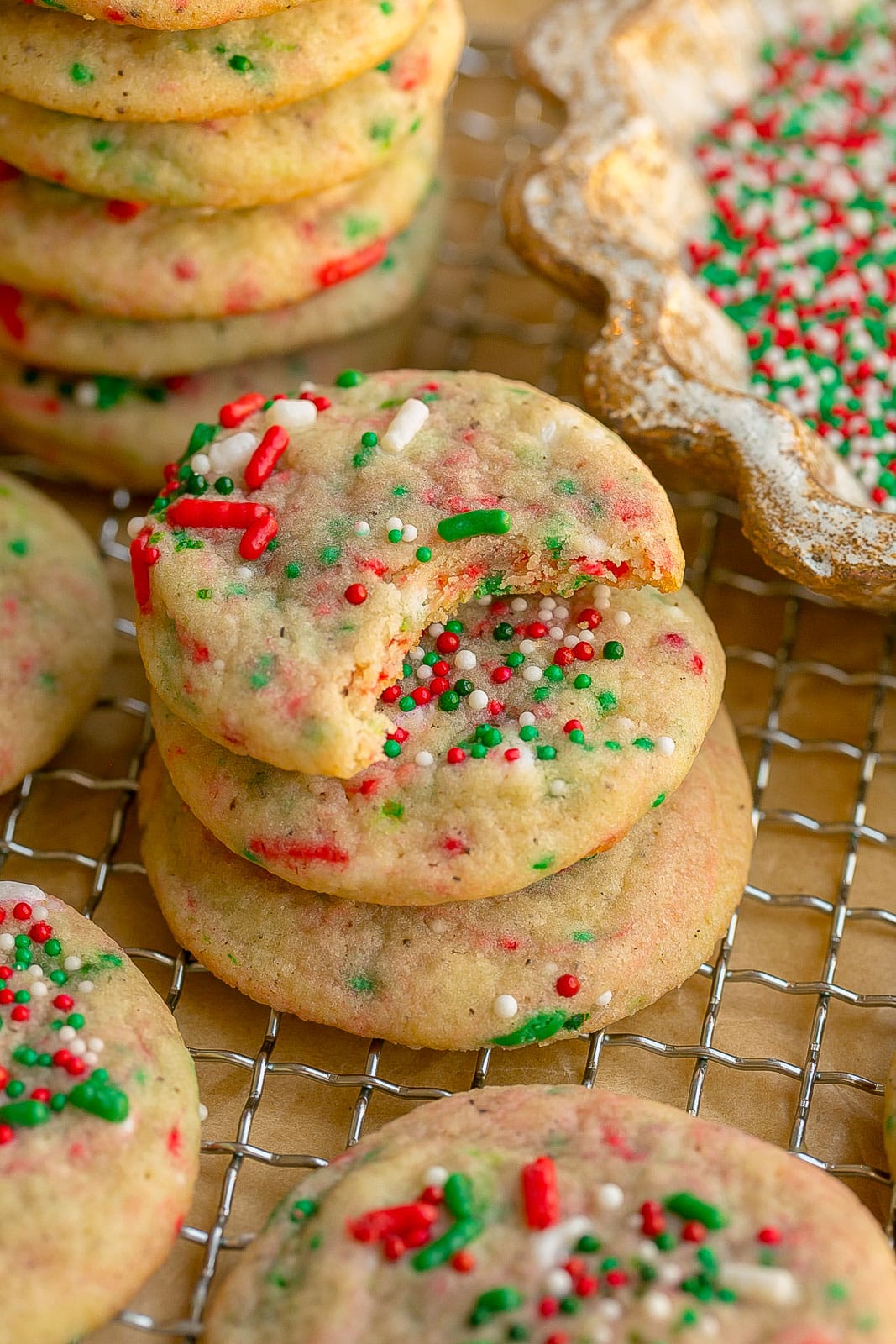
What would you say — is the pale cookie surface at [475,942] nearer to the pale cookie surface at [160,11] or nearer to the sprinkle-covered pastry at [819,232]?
the sprinkle-covered pastry at [819,232]

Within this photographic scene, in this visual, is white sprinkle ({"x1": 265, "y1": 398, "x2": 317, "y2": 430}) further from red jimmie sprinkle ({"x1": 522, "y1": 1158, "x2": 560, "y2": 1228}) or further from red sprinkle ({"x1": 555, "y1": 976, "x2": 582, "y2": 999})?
red jimmie sprinkle ({"x1": 522, "y1": 1158, "x2": 560, "y2": 1228})

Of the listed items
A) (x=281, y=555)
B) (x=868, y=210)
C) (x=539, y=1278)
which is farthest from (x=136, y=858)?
(x=868, y=210)

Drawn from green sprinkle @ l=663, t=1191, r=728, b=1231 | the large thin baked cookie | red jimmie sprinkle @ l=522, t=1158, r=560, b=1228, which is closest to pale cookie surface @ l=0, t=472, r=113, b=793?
the large thin baked cookie

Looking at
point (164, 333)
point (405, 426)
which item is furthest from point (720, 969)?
point (164, 333)

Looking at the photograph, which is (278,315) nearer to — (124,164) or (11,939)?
(124,164)

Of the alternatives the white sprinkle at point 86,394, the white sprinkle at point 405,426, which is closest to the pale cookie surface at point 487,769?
the white sprinkle at point 405,426
